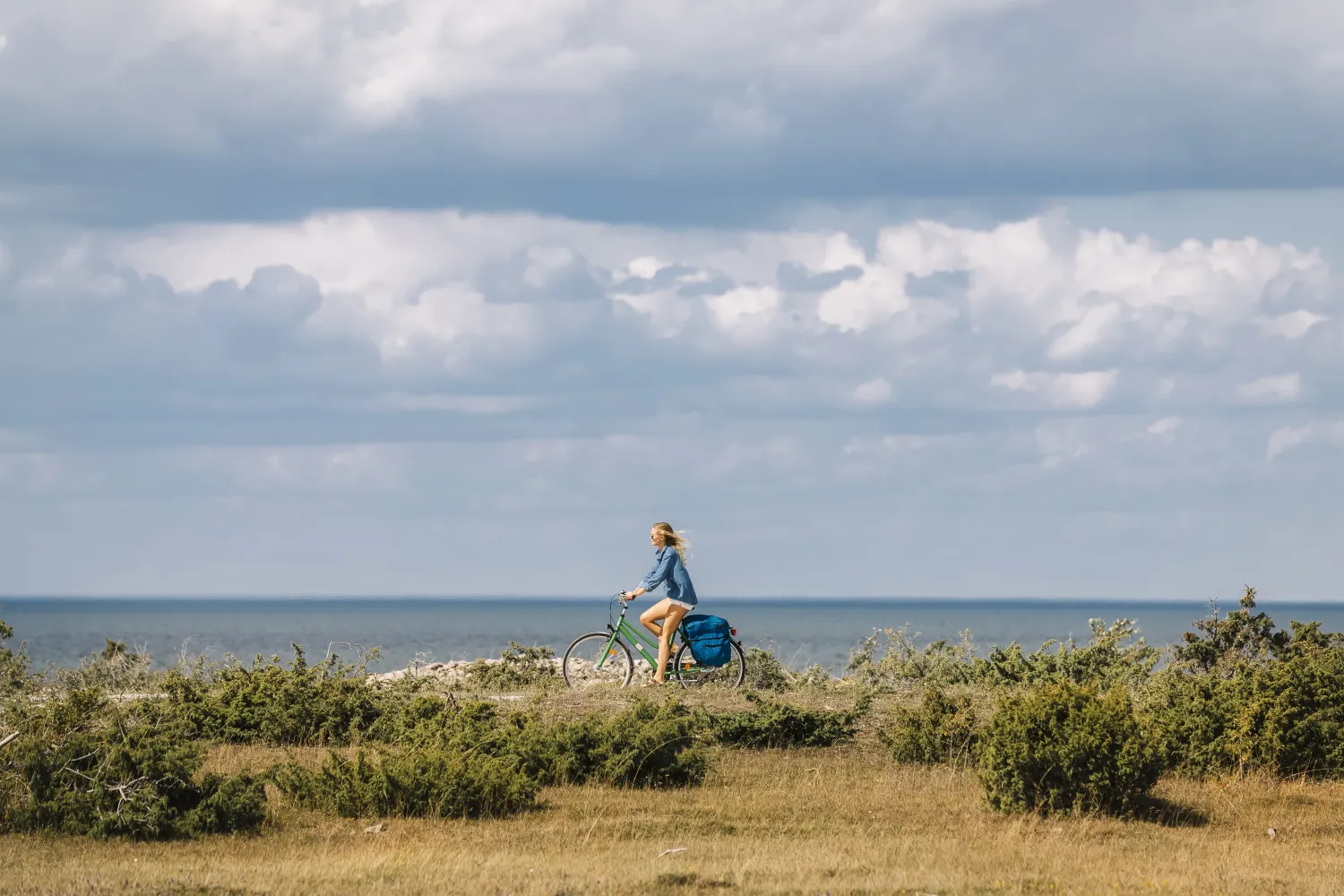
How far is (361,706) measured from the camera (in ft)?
56.4

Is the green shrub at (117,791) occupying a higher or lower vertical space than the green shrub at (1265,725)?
lower

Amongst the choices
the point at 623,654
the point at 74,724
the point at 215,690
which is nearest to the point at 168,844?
the point at 74,724

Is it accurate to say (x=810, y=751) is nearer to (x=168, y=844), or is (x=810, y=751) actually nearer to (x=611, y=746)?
(x=611, y=746)

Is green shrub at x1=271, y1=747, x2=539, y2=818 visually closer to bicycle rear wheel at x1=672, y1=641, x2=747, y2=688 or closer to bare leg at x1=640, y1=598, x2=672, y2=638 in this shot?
bare leg at x1=640, y1=598, x2=672, y2=638

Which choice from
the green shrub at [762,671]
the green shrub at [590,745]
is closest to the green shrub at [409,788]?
the green shrub at [590,745]

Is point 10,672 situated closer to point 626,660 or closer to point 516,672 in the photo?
point 626,660

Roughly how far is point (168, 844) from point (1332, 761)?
1153 cm

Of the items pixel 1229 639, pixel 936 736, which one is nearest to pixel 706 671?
pixel 936 736

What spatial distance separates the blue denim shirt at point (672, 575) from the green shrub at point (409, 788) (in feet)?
21.1

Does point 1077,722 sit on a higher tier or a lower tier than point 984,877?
higher

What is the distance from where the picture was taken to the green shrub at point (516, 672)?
21.6 metres

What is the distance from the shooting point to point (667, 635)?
19.4m

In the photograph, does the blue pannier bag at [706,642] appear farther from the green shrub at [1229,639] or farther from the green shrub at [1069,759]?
the green shrub at [1069,759]

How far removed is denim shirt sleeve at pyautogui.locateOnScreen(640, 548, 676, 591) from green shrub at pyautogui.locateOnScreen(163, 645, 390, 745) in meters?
3.69
